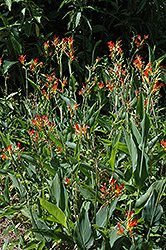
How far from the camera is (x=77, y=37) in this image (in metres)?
2.91

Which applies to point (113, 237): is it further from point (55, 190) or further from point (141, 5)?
→ point (141, 5)

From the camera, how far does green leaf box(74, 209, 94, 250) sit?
1.38 m

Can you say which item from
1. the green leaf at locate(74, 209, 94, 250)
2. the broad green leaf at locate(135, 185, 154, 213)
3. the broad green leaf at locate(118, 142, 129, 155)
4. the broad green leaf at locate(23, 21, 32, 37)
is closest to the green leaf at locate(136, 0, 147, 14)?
the broad green leaf at locate(23, 21, 32, 37)

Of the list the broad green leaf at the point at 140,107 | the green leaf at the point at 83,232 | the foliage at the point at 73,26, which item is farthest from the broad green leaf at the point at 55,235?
the foliage at the point at 73,26

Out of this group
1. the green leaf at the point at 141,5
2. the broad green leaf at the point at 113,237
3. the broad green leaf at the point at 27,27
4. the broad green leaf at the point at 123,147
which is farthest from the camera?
the green leaf at the point at 141,5

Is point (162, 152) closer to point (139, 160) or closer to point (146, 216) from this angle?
point (139, 160)

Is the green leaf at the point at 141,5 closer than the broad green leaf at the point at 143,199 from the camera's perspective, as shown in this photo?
No

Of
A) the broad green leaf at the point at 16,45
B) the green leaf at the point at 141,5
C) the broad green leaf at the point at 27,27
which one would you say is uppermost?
the green leaf at the point at 141,5

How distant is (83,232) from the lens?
1404 mm

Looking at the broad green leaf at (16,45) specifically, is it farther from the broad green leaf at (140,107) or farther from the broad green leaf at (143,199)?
the broad green leaf at (143,199)

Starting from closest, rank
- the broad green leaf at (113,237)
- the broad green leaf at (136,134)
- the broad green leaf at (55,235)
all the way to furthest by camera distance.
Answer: the broad green leaf at (113,237) → the broad green leaf at (55,235) → the broad green leaf at (136,134)

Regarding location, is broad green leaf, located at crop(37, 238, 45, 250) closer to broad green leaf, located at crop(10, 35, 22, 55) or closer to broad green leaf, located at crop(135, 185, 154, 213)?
broad green leaf, located at crop(135, 185, 154, 213)

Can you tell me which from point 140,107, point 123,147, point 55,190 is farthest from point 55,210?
point 140,107

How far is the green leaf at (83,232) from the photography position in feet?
4.54
